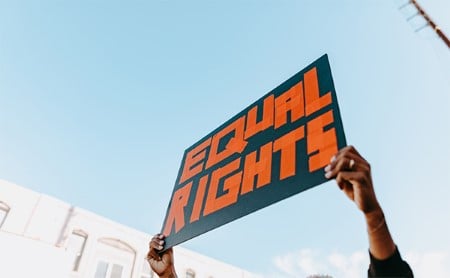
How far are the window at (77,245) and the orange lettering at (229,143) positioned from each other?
1220cm

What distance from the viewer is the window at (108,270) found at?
13.4 m

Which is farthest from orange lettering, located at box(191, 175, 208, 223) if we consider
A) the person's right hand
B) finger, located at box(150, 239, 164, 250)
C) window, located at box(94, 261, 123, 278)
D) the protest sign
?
window, located at box(94, 261, 123, 278)

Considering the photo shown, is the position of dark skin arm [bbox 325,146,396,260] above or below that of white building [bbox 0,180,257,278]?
below

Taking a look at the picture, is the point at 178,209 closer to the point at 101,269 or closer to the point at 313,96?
the point at 313,96

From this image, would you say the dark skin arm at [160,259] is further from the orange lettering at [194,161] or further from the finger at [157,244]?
the orange lettering at [194,161]

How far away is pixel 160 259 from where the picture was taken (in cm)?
272

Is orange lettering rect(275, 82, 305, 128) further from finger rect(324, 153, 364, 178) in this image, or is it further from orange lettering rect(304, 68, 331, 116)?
finger rect(324, 153, 364, 178)

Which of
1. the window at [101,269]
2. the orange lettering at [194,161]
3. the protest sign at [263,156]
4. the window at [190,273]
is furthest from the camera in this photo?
the window at [190,273]

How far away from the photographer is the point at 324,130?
186 cm

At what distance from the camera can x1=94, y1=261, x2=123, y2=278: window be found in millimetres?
13402

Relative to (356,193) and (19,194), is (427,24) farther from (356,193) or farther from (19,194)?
(19,194)

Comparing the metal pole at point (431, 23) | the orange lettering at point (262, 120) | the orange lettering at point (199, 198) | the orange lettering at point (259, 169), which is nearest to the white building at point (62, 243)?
the orange lettering at point (199, 198)

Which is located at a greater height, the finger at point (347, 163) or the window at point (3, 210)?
the window at point (3, 210)

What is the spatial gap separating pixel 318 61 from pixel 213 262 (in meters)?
17.3
